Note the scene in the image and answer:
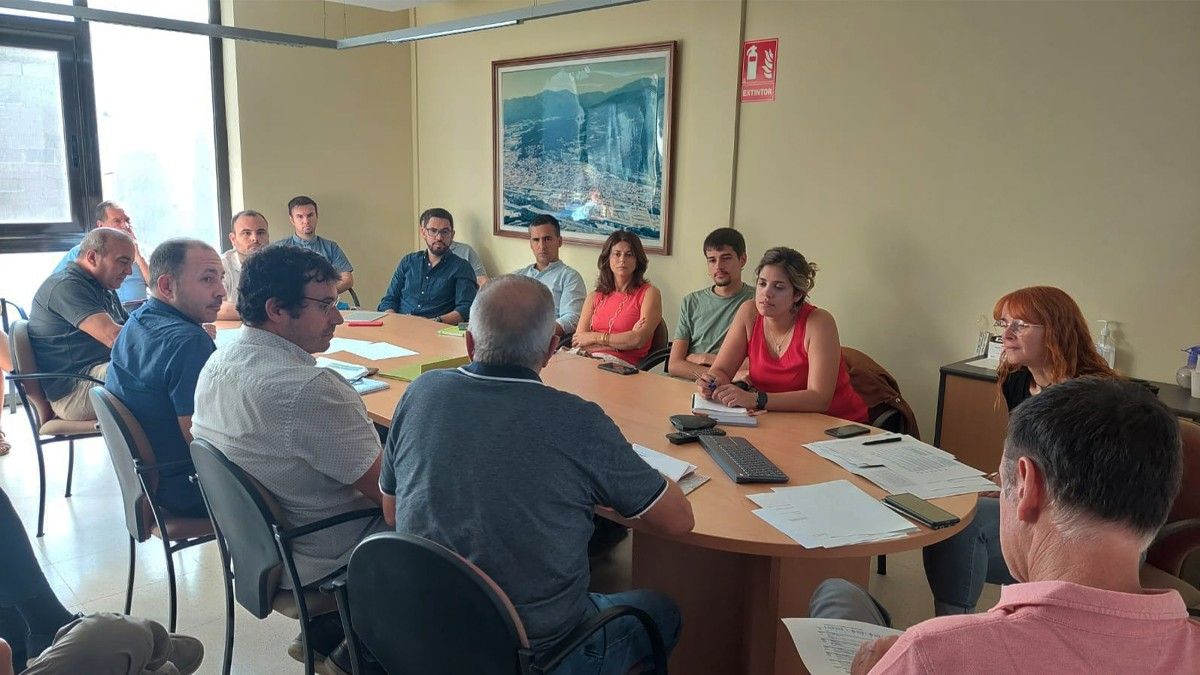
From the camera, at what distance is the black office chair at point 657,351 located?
13.4 feet

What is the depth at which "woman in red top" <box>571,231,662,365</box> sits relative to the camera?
4.11m

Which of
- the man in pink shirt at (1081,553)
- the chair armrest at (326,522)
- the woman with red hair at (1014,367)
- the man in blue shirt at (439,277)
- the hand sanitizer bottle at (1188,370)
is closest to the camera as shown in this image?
the man in pink shirt at (1081,553)

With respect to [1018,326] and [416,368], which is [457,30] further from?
[1018,326]

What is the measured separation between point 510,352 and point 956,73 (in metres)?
2.96

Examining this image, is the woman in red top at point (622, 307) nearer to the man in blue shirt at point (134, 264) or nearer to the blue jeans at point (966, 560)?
the blue jeans at point (966, 560)

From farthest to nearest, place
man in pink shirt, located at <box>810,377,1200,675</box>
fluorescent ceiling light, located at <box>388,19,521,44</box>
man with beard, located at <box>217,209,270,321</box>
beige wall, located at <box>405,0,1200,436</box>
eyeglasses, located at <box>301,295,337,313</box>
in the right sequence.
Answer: man with beard, located at <box>217,209,270,321</box>
fluorescent ceiling light, located at <box>388,19,521,44</box>
beige wall, located at <box>405,0,1200,436</box>
eyeglasses, located at <box>301,295,337,313</box>
man in pink shirt, located at <box>810,377,1200,675</box>

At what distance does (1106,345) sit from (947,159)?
1.07m

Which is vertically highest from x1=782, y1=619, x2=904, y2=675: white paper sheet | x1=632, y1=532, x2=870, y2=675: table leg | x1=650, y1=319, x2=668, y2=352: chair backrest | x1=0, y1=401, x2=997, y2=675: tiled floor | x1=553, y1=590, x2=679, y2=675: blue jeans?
x1=650, y1=319, x2=668, y2=352: chair backrest

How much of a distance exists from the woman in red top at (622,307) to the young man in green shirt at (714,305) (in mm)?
227

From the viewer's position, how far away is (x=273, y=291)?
2021mm

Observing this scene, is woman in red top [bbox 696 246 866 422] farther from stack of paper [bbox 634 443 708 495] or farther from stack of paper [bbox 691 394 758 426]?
stack of paper [bbox 634 443 708 495]

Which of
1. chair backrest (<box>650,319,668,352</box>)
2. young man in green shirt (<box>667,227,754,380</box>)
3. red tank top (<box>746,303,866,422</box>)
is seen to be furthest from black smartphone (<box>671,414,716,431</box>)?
chair backrest (<box>650,319,668,352</box>)

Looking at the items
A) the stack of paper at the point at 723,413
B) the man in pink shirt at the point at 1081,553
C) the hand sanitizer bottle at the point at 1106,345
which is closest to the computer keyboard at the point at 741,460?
the stack of paper at the point at 723,413

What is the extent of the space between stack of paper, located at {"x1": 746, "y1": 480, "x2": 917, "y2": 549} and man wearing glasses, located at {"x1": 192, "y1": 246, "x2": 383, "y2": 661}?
0.99 metres
